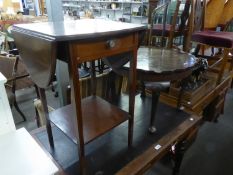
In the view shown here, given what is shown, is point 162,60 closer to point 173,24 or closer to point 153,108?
point 153,108

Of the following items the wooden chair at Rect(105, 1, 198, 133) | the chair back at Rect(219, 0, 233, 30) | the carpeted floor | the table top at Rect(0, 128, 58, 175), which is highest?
the chair back at Rect(219, 0, 233, 30)

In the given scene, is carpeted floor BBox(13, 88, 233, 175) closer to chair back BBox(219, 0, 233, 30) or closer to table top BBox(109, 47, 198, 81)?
table top BBox(109, 47, 198, 81)

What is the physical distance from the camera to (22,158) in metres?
0.78

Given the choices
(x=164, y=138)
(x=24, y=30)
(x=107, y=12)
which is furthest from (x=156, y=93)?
(x=107, y=12)

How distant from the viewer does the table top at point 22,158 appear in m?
0.73

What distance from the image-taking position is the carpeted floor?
1.65 metres

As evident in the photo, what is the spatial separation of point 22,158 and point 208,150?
1725 millimetres

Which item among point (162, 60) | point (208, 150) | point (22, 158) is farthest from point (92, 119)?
point (208, 150)

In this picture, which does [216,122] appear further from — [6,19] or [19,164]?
[6,19]

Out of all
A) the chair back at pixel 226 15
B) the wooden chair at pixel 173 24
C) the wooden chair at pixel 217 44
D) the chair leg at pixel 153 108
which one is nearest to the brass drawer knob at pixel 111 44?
the chair leg at pixel 153 108

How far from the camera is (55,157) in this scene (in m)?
0.98

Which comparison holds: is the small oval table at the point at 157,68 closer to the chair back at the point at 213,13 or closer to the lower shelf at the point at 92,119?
the lower shelf at the point at 92,119

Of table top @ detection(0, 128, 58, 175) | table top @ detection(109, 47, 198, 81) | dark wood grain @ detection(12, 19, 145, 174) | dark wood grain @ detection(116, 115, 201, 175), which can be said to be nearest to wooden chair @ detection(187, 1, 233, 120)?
table top @ detection(109, 47, 198, 81)

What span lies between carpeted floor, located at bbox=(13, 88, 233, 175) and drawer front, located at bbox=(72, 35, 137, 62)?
1234 millimetres
